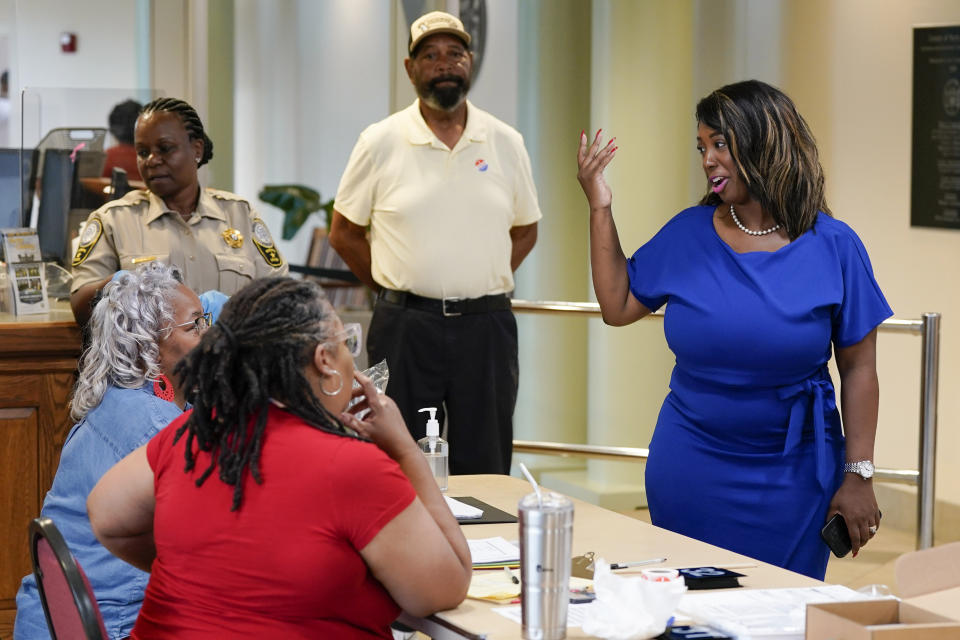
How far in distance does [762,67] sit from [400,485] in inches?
180

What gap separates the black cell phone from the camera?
2592mm

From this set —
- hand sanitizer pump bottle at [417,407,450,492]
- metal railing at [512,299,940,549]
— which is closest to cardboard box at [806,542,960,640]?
hand sanitizer pump bottle at [417,407,450,492]

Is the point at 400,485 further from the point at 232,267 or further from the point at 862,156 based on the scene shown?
the point at 862,156

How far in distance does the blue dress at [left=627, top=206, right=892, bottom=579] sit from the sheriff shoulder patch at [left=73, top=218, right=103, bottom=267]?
6.71ft

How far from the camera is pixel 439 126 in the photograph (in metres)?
4.26

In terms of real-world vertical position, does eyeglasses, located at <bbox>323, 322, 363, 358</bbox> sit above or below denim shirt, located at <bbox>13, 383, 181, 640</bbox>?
above

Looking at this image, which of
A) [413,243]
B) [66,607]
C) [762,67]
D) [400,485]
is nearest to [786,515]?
[400,485]

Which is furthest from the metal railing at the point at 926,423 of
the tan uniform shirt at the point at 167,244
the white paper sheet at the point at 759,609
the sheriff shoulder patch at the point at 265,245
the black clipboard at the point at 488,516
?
the white paper sheet at the point at 759,609

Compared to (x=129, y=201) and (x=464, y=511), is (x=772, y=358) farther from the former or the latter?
(x=129, y=201)

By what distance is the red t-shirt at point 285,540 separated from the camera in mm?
1720

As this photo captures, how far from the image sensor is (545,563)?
1721 millimetres

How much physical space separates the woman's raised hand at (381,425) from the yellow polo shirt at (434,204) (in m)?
2.14

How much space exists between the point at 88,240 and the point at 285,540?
2.41 metres

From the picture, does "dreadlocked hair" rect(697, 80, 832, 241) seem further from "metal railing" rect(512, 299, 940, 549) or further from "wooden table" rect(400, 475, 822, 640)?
"metal railing" rect(512, 299, 940, 549)
